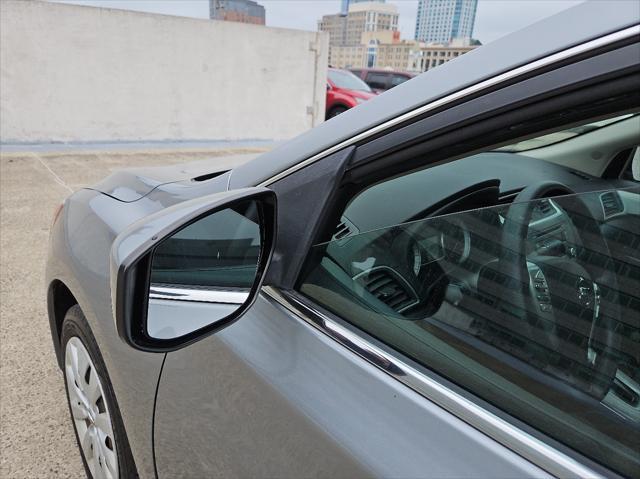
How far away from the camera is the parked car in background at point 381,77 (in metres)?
16.1

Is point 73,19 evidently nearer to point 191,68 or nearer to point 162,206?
point 191,68

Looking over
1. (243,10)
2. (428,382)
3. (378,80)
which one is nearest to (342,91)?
(378,80)

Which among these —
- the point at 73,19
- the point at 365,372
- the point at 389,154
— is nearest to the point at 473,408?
the point at 365,372

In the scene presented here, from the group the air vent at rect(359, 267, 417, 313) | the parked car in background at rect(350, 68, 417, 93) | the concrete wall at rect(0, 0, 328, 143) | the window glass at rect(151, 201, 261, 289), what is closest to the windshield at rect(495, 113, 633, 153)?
the air vent at rect(359, 267, 417, 313)

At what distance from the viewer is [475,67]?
0.89 meters

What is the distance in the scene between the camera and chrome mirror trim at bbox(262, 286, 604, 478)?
0.72m

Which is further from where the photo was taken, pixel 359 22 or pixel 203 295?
pixel 359 22

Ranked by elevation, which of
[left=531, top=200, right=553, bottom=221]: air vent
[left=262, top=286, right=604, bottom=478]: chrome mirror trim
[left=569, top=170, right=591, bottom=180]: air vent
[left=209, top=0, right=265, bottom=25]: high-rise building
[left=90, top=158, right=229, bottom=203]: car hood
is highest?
[left=209, top=0, right=265, bottom=25]: high-rise building

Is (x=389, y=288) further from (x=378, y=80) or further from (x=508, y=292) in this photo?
(x=378, y=80)

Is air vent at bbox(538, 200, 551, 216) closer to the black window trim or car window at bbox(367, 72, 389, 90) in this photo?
the black window trim

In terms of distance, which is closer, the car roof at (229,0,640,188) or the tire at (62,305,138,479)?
the car roof at (229,0,640,188)

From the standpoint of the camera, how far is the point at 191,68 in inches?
392

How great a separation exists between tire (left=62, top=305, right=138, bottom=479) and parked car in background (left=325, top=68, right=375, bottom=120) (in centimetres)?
1166

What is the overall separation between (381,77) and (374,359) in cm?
1696
